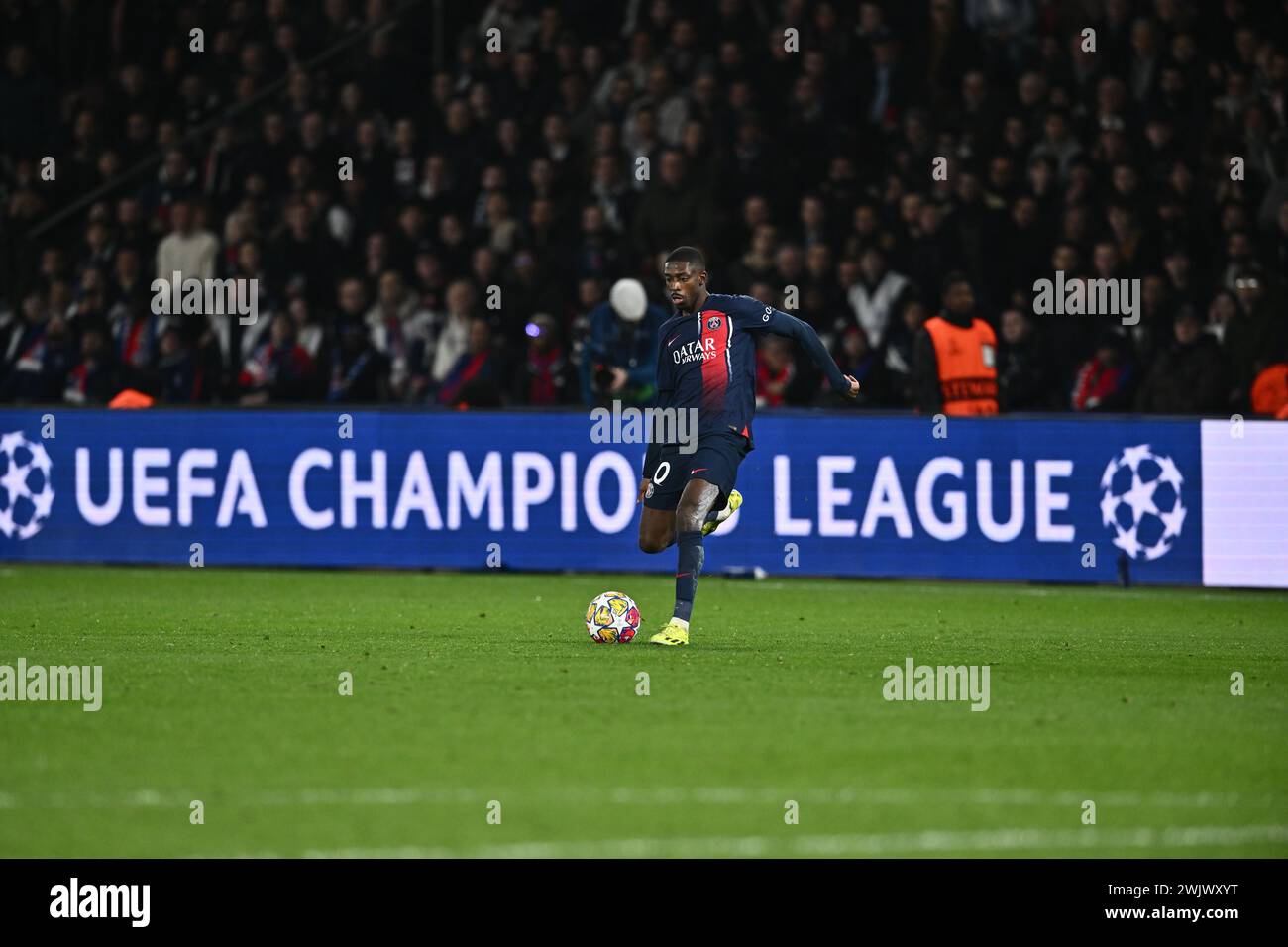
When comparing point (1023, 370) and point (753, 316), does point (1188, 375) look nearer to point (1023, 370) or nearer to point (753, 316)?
point (1023, 370)

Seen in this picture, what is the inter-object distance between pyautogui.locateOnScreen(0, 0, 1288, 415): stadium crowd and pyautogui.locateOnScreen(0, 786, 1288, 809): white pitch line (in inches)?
405

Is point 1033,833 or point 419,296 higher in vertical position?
point 419,296

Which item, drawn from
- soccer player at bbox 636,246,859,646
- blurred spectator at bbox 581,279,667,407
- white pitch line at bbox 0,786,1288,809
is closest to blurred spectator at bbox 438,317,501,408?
blurred spectator at bbox 581,279,667,407

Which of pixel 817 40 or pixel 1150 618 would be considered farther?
pixel 817 40

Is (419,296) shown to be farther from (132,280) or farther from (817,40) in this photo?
(817,40)

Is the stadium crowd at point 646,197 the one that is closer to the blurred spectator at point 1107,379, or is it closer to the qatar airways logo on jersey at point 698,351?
the blurred spectator at point 1107,379

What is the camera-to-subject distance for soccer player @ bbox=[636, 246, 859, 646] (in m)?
12.5

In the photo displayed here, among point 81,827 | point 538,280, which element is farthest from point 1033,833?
point 538,280

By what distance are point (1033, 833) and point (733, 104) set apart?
14.1 m

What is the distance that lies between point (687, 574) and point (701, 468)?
63 centimetres

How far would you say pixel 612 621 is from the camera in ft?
40.8

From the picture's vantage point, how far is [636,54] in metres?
21.4

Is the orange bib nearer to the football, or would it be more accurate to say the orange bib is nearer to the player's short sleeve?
the player's short sleeve

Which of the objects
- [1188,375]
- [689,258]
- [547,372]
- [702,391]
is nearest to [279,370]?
[547,372]
